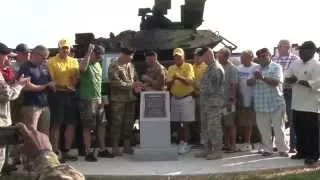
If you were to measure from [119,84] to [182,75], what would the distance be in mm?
1069

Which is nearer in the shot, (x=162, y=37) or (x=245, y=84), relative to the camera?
(x=245, y=84)

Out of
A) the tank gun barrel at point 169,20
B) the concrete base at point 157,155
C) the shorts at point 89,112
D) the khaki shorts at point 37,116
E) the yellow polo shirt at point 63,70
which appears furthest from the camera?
the tank gun barrel at point 169,20

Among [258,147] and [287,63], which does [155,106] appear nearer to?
[258,147]

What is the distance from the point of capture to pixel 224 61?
11.1 meters

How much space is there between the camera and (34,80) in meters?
9.67

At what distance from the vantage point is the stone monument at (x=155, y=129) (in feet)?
34.9

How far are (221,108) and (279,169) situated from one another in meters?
1.49

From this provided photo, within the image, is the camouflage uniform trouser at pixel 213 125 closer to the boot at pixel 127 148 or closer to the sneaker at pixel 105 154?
the boot at pixel 127 148

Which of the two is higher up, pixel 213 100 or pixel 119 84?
pixel 119 84

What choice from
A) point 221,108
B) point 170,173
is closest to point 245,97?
point 221,108

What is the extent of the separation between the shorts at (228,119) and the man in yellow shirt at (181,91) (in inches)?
22.2

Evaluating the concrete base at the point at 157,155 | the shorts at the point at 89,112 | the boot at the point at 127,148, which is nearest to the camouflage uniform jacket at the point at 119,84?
the shorts at the point at 89,112

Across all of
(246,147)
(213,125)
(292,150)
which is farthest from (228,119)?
(292,150)

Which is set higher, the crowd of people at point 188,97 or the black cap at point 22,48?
the black cap at point 22,48
